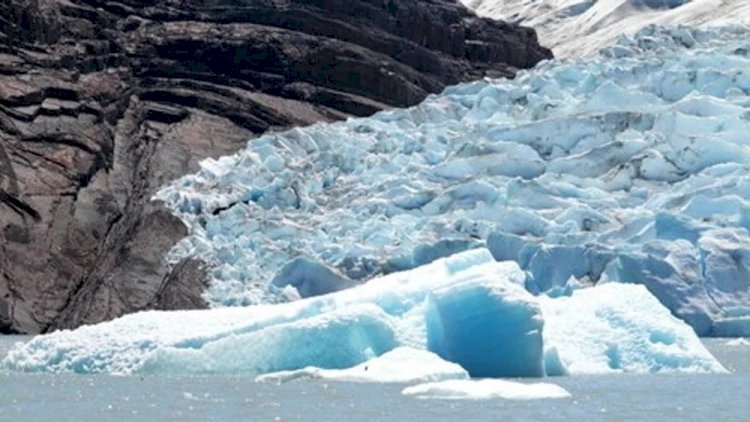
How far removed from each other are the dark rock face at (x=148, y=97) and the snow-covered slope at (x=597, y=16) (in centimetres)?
2308

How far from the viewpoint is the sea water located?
16.4 meters

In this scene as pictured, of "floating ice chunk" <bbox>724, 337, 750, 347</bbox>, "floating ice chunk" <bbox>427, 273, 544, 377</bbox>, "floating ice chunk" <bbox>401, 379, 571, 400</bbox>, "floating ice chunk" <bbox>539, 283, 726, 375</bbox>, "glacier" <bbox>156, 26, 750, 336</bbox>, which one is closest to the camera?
"floating ice chunk" <bbox>401, 379, 571, 400</bbox>

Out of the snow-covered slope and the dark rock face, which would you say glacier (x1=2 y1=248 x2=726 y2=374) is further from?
the snow-covered slope

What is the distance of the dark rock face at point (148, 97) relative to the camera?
111ft

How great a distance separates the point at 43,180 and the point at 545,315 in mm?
16474

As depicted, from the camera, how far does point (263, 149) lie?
121 feet

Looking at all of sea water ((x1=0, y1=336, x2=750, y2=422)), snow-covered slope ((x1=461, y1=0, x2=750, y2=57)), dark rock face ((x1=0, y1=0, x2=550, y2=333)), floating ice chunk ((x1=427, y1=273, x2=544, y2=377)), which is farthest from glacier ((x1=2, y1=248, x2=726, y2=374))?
snow-covered slope ((x1=461, y1=0, x2=750, y2=57))

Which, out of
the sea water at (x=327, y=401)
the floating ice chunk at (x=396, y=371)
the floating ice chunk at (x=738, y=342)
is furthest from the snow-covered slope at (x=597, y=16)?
the sea water at (x=327, y=401)

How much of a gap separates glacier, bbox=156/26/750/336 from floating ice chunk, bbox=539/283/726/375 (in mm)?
6444

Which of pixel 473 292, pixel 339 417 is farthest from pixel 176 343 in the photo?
pixel 339 417

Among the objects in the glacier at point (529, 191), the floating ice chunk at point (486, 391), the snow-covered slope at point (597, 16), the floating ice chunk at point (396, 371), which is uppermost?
the snow-covered slope at point (597, 16)

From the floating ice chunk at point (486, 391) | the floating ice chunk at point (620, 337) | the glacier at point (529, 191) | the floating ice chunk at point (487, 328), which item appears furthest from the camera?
the glacier at point (529, 191)

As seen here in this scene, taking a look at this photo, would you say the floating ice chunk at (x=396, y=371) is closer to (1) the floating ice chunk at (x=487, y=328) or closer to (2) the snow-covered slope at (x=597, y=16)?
(1) the floating ice chunk at (x=487, y=328)

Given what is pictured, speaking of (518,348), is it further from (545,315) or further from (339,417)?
(339,417)
